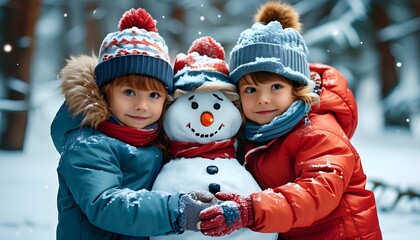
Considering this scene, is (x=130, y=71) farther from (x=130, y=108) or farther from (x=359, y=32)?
(x=359, y=32)

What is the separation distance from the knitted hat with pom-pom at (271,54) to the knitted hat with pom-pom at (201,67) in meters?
0.04

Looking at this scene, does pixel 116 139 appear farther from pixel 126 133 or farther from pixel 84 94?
pixel 84 94

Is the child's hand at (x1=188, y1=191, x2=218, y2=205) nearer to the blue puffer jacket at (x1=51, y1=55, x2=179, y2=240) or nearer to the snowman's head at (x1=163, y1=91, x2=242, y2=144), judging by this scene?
the blue puffer jacket at (x1=51, y1=55, x2=179, y2=240)

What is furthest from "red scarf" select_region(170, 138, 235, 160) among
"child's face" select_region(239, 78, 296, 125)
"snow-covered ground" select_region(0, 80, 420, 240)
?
"snow-covered ground" select_region(0, 80, 420, 240)

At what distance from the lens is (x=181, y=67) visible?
1.53 metres

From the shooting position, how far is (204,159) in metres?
1.40

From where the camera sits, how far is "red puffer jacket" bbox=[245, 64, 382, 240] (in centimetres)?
126

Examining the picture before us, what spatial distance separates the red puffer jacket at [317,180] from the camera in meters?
1.26

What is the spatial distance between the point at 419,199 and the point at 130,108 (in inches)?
83.1

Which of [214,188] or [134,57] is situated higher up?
[134,57]

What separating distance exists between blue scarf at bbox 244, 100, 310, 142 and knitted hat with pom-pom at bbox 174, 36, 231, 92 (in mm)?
170

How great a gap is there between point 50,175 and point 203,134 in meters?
1.77

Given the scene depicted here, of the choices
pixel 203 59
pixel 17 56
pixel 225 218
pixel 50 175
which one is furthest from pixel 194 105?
pixel 17 56

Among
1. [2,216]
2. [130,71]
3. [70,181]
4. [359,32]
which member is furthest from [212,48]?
[359,32]
